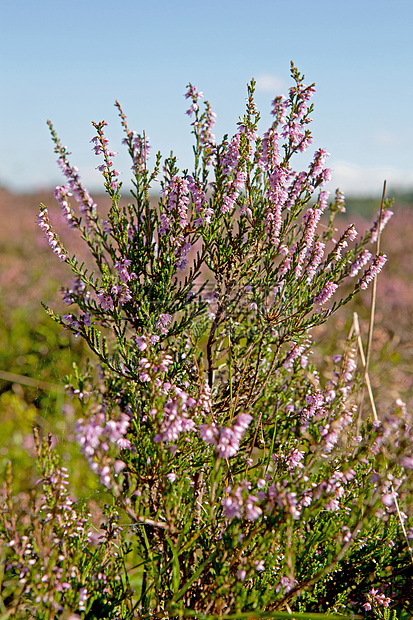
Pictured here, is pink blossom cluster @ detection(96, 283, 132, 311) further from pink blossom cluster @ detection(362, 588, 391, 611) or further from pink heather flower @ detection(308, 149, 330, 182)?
pink blossom cluster @ detection(362, 588, 391, 611)

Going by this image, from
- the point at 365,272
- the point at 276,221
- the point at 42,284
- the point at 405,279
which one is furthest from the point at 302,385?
the point at 405,279

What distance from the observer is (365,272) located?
2.71 metres

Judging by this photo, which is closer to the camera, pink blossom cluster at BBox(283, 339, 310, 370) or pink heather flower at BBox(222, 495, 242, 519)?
pink heather flower at BBox(222, 495, 242, 519)

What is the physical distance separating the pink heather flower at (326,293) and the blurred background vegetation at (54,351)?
146 cm

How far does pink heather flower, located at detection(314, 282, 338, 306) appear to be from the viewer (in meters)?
2.67

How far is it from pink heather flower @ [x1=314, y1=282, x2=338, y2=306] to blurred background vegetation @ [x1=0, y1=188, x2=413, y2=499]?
57.6 inches

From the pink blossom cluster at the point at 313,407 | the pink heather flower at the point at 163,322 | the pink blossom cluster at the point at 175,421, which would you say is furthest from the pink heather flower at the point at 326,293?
the pink blossom cluster at the point at 175,421

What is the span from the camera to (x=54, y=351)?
17.2 feet

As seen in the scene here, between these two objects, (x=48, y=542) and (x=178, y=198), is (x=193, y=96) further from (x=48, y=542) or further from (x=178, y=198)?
(x=48, y=542)

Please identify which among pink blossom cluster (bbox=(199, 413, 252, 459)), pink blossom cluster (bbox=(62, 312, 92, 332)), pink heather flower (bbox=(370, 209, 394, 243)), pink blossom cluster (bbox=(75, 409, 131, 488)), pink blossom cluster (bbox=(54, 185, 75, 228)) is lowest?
pink blossom cluster (bbox=(75, 409, 131, 488))

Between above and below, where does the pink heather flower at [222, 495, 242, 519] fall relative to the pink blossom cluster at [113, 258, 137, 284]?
below

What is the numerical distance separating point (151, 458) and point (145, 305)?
2.72 feet

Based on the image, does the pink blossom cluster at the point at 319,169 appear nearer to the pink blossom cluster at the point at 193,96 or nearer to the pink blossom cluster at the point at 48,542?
the pink blossom cluster at the point at 193,96

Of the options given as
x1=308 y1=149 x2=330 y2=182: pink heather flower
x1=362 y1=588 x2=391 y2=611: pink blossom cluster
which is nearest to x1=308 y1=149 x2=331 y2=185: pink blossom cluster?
x1=308 y1=149 x2=330 y2=182: pink heather flower
